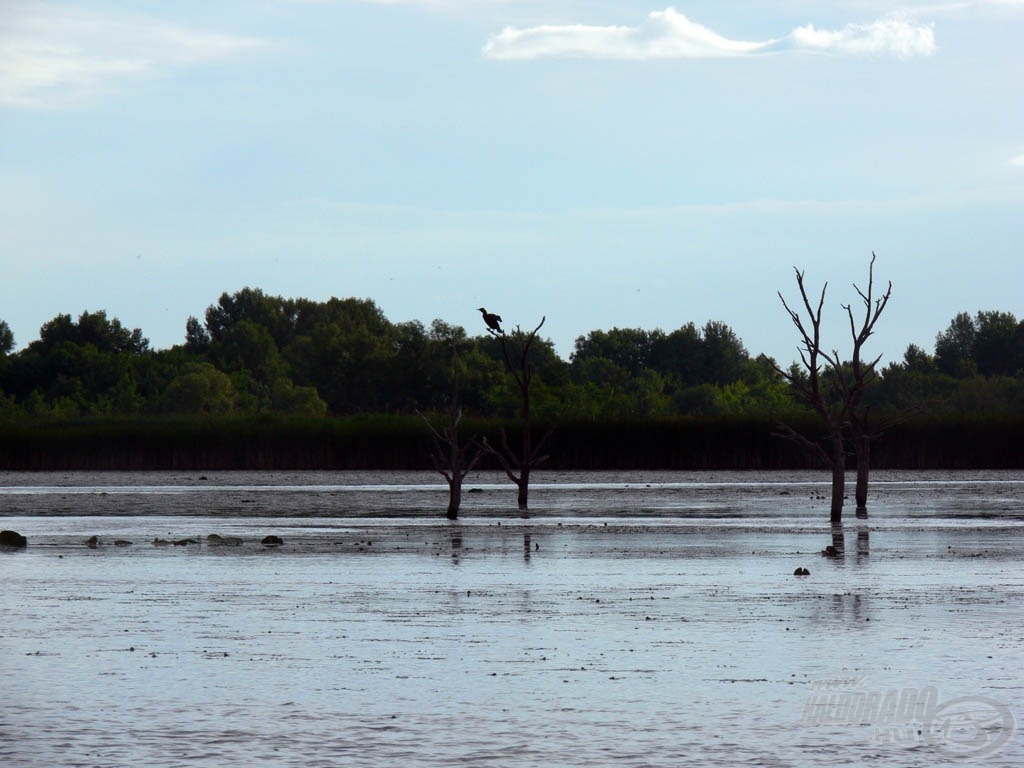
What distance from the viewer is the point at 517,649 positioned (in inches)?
476

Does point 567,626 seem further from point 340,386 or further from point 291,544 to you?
point 340,386

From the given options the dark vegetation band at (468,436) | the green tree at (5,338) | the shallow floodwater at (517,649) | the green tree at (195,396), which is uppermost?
the green tree at (5,338)

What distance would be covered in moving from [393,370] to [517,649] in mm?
114450

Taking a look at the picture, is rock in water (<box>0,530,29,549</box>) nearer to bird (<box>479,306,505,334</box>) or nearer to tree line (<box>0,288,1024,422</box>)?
bird (<box>479,306,505,334</box>)

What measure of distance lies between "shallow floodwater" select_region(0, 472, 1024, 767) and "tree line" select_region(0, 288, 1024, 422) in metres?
76.8

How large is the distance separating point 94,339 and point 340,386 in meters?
32.2

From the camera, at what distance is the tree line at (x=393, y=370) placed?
120625mm

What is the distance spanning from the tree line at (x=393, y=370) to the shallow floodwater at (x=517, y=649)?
252 ft

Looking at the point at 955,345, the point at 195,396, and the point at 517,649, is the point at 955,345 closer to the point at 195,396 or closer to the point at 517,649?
the point at 195,396

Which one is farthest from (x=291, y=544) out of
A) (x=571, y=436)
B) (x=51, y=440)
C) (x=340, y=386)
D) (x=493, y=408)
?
(x=340, y=386)

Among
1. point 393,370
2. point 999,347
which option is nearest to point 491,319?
point 393,370

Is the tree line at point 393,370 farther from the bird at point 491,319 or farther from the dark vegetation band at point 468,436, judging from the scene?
the bird at point 491,319

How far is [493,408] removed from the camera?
372ft

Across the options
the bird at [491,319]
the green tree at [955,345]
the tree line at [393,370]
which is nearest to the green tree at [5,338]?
the tree line at [393,370]
